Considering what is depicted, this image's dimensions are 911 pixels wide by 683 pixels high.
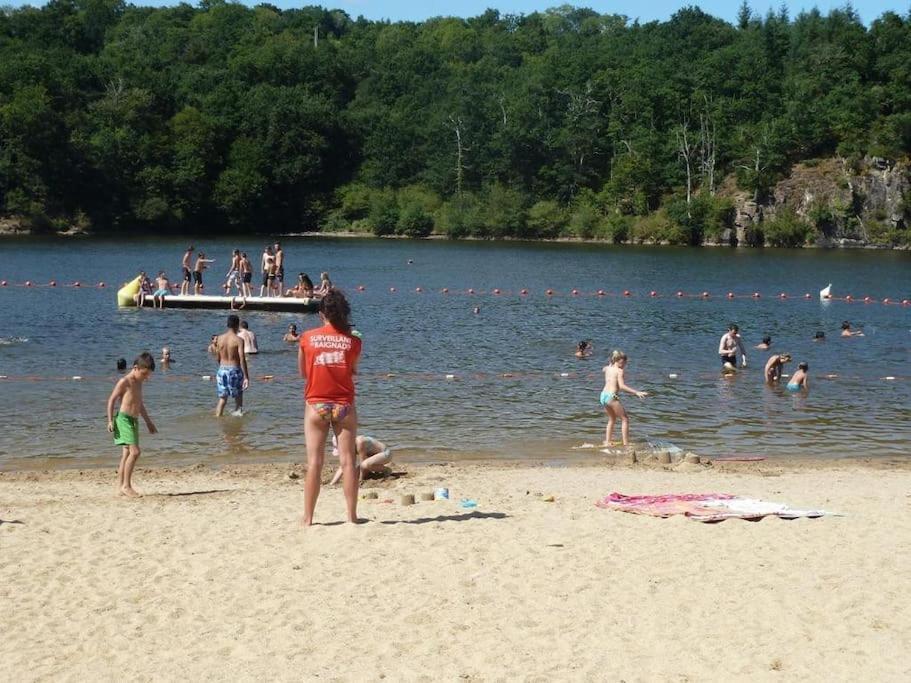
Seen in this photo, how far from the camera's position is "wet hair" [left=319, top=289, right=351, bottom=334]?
9062 mm

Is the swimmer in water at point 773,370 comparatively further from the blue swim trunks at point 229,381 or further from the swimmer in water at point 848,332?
the blue swim trunks at point 229,381

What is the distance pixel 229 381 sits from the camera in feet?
57.3

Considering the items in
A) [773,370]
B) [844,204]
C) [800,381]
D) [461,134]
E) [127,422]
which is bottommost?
[800,381]

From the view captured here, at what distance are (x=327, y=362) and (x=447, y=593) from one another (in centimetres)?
213

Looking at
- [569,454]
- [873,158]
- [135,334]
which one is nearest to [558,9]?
[873,158]

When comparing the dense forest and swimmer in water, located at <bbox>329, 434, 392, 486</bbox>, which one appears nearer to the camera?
swimmer in water, located at <bbox>329, 434, 392, 486</bbox>

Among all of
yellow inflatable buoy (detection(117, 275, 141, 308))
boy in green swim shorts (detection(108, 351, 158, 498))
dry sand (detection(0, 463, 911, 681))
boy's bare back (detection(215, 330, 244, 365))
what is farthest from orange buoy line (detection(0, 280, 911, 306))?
dry sand (detection(0, 463, 911, 681))

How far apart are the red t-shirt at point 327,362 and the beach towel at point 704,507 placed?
11.0ft

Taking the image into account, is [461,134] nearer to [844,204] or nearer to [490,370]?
[844,204]

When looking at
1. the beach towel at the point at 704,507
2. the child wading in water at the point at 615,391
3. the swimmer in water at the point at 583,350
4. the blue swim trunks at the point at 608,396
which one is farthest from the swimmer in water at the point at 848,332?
the beach towel at the point at 704,507

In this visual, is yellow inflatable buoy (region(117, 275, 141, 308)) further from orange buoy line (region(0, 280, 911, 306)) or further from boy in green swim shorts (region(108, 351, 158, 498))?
boy in green swim shorts (region(108, 351, 158, 498))

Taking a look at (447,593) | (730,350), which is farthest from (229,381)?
(730,350)

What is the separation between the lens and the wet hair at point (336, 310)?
9.06 m

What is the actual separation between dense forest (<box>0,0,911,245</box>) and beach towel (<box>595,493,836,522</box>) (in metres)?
71.0
